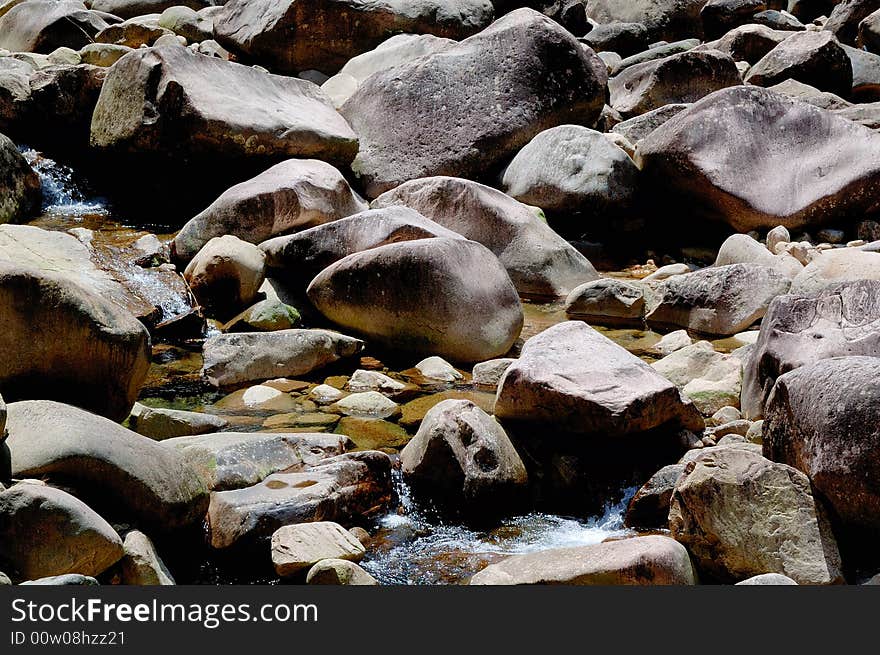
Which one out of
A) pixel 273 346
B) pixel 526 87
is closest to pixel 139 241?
pixel 273 346

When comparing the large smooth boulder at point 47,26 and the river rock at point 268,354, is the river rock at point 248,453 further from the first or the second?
the large smooth boulder at point 47,26

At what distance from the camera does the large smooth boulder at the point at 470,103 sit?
33.8ft

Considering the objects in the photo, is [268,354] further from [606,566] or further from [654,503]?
[606,566]

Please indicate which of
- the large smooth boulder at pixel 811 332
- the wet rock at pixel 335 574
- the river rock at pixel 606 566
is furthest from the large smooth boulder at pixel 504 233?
the wet rock at pixel 335 574

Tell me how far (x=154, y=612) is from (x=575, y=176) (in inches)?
297

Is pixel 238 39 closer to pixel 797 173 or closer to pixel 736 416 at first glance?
pixel 797 173

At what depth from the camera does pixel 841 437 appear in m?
3.88

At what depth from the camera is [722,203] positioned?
9.98 meters

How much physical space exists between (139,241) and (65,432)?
17.1 feet

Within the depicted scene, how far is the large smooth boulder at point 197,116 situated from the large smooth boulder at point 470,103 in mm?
562

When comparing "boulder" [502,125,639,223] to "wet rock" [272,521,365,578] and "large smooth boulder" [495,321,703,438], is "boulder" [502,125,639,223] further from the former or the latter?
"wet rock" [272,521,365,578]

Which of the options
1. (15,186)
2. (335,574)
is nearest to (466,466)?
(335,574)

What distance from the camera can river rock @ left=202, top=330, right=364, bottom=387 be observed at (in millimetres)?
→ 6344

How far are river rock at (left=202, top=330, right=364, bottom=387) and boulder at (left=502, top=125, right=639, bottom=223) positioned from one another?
12.4 ft
